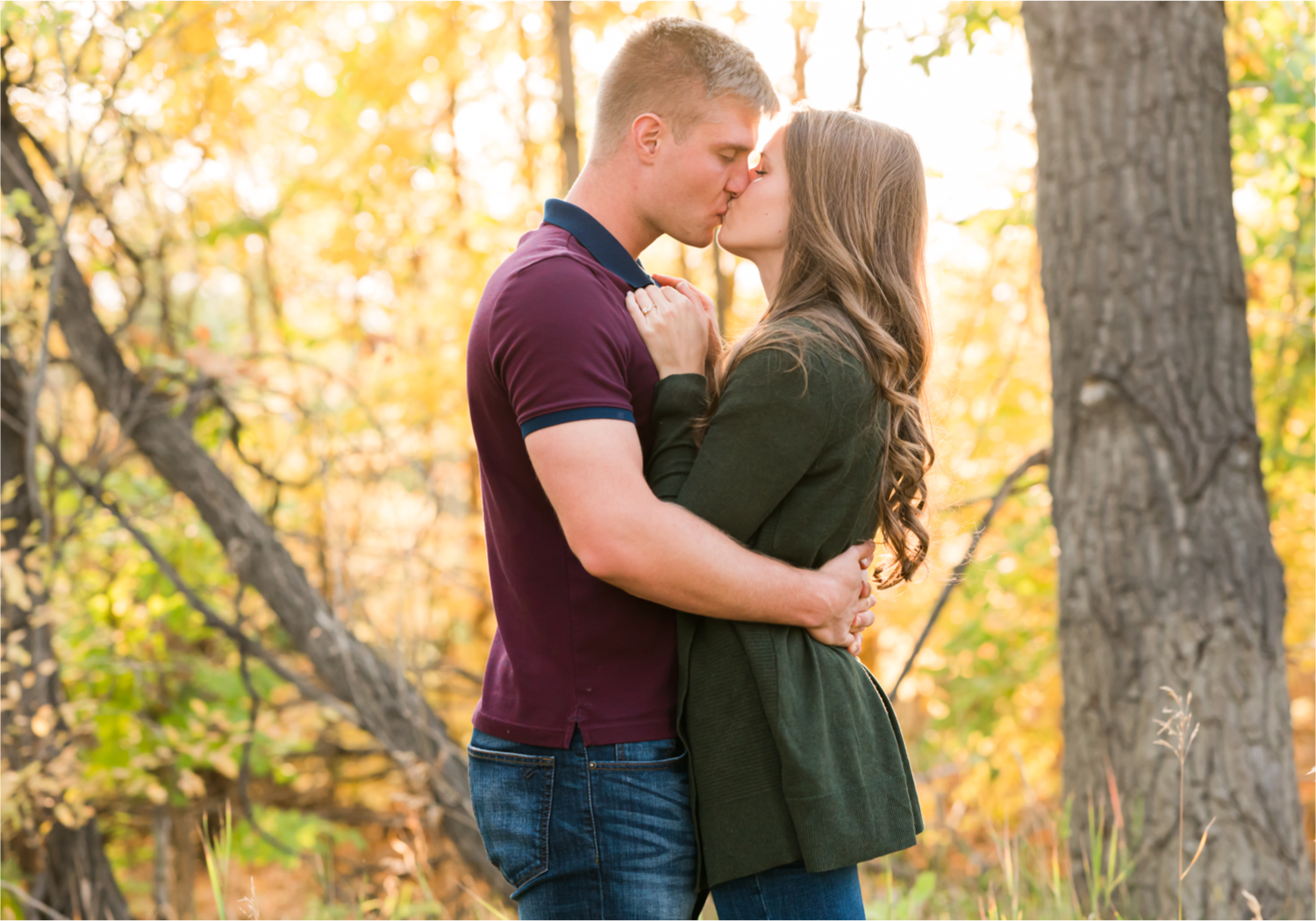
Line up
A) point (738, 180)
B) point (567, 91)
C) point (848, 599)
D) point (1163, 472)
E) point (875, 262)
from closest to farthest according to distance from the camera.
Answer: point (848, 599) < point (875, 262) < point (738, 180) < point (1163, 472) < point (567, 91)

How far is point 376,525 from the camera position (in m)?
5.78

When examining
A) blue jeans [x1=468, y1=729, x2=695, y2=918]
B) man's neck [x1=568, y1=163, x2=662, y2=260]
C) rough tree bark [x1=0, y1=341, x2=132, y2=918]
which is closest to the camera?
blue jeans [x1=468, y1=729, x2=695, y2=918]

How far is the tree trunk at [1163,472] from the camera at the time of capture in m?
2.97

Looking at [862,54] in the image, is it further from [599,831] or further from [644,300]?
[599,831]

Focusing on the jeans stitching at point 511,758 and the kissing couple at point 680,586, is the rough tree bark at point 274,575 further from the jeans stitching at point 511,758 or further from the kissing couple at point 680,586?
the kissing couple at point 680,586

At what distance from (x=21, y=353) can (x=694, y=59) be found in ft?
13.2

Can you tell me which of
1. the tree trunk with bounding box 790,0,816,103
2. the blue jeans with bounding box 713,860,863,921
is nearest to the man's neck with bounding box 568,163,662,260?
the blue jeans with bounding box 713,860,863,921

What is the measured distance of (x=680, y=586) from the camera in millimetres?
1470

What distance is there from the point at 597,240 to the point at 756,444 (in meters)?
0.50

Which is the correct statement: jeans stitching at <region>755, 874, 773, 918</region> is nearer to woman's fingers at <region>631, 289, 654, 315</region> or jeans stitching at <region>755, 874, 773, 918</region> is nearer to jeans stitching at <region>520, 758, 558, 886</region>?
jeans stitching at <region>520, 758, 558, 886</region>

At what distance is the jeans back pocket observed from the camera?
5.17 feet

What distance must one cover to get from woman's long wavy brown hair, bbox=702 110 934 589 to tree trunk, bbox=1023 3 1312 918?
153 cm

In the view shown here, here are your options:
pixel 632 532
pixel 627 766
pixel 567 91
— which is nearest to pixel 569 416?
pixel 632 532

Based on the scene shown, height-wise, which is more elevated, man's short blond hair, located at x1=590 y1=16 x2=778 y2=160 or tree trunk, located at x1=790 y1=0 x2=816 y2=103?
tree trunk, located at x1=790 y1=0 x2=816 y2=103
